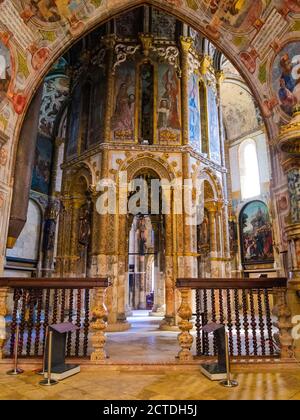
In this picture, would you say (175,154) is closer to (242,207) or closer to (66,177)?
(66,177)

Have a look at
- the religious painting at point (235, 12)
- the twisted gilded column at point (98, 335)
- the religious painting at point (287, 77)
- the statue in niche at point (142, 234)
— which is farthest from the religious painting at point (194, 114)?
the statue in niche at point (142, 234)

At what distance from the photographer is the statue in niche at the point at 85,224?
12.7 m

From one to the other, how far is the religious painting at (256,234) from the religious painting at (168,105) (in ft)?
25.3

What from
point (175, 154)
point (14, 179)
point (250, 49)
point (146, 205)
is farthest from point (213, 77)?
point (14, 179)

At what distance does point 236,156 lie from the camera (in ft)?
62.1

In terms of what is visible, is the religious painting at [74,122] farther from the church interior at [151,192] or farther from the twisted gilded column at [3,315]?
the twisted gilded column at [3,315]

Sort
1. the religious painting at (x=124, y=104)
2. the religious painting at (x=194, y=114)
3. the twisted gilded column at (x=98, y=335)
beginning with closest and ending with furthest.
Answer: the twisted gilded column at (x=98, y=335) < the religious painting at (x=124, y=104) < the religious painting at (x=194, y=114)

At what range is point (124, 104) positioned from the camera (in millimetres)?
11836

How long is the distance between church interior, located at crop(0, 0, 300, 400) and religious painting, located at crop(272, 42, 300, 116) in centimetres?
→ 3

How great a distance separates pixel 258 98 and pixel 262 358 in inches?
203

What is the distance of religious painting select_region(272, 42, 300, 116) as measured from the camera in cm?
573

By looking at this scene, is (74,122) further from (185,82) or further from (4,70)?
(4,70)

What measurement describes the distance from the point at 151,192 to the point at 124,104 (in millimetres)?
3741

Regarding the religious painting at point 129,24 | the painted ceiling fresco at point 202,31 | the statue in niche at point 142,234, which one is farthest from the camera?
the statue in niche at point 142,234
